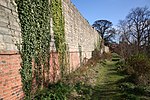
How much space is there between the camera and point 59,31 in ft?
30.7

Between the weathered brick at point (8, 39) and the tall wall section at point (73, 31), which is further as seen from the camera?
the tall wall section at point (73, 31)

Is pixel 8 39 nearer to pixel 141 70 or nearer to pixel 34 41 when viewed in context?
pixel 34 41

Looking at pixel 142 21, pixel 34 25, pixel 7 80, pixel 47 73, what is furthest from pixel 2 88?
pixel 142 21

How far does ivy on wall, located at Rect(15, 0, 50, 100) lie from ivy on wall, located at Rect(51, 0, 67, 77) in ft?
2.77

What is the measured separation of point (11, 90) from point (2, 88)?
460mm

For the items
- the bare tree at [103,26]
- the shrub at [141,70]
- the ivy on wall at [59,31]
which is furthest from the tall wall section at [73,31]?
the bare tree at [103,26]

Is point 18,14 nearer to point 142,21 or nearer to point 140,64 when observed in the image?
point 140,64

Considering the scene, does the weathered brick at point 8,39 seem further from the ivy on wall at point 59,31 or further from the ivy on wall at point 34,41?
the ivy on wall at point 59,31

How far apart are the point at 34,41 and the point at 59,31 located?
3.21m

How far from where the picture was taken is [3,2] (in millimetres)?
4762

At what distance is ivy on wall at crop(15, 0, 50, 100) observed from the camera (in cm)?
562

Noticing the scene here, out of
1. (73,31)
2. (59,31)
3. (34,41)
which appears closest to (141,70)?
(59,31)

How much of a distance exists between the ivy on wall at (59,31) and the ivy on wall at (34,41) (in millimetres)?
→ 843

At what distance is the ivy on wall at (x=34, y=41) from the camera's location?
5.62 m
